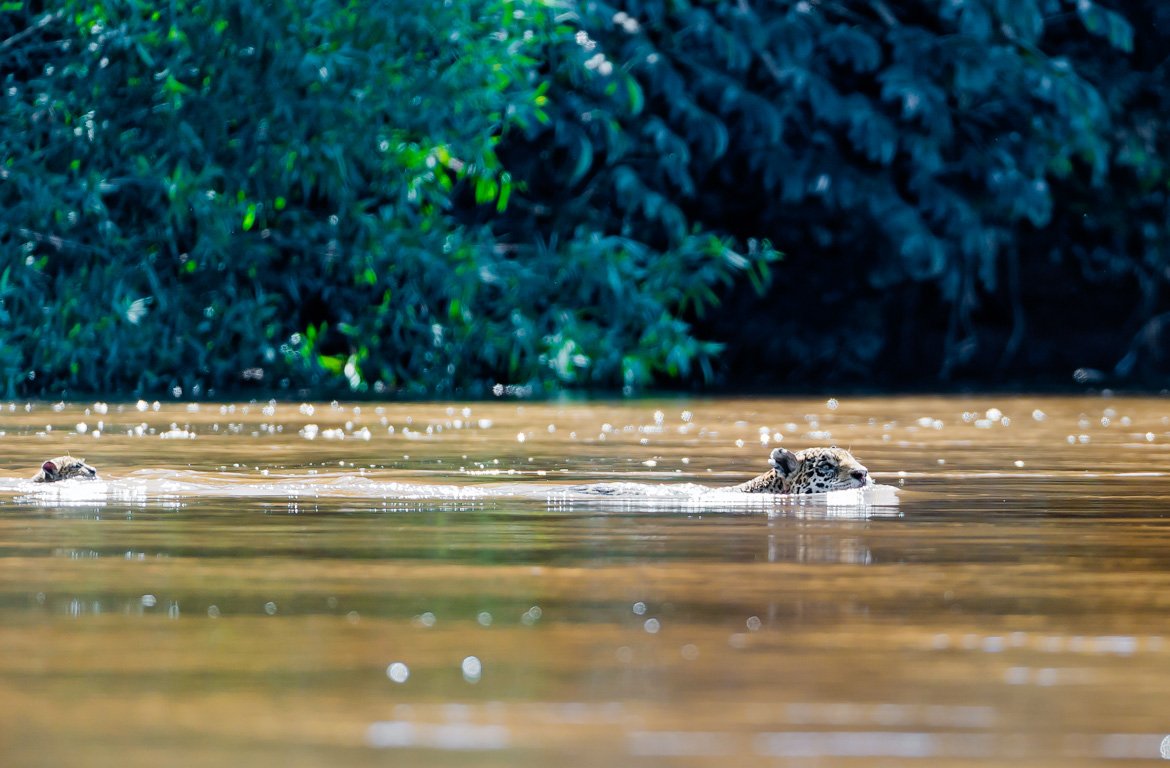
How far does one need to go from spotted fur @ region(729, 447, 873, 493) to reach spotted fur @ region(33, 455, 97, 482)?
1917 millimetres

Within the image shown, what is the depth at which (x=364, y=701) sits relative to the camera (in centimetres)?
301

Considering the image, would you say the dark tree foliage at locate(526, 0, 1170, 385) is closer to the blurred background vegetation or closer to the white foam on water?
the blurred background vegetation

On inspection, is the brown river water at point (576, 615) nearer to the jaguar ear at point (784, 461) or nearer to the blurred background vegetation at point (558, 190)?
the jaguar ear at point (784, 461)

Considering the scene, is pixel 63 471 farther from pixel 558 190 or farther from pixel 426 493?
pixel 558 190

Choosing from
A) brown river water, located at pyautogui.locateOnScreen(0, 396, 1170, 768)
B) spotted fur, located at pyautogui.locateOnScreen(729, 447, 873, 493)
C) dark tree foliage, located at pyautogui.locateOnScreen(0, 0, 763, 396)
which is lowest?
brown river water, located at pyautogui.locateOnScreen(0, 396, 1170, 768)

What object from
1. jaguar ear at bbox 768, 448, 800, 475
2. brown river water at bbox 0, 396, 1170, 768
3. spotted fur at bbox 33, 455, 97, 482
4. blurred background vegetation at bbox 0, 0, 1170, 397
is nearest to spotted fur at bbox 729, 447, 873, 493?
jaguar ear at bbox 768, 448, 800, 475

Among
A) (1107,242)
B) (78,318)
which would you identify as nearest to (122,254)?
(78,318)

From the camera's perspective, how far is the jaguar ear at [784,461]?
22.7ft

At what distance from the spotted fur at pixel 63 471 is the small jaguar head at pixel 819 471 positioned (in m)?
2.02

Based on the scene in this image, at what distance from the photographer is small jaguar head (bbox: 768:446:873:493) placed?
6934 millimetres

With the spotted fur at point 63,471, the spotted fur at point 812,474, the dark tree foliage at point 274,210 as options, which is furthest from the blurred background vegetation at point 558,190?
the spotted fur at point 812,474

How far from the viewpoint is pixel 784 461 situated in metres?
6.95

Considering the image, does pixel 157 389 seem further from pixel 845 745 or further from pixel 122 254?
pixel 845 745

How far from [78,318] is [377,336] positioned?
207 centimetres
